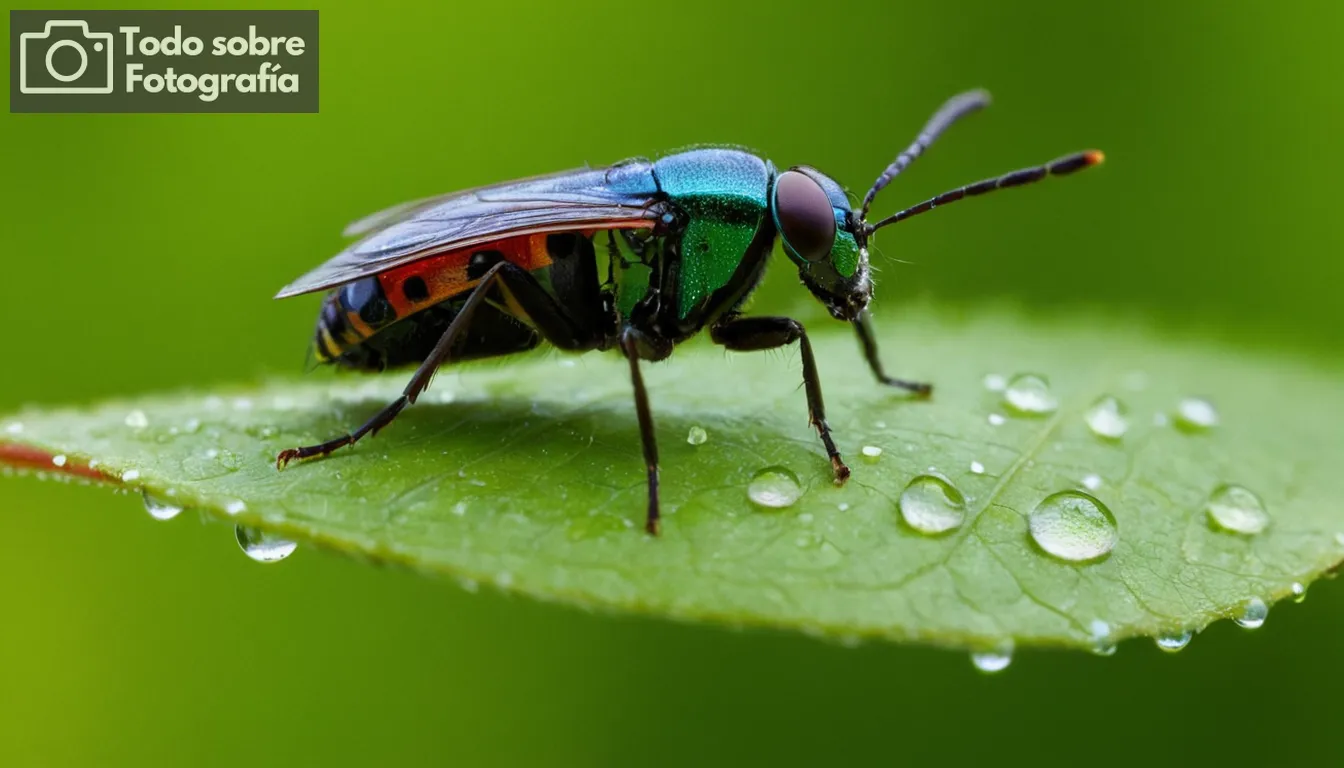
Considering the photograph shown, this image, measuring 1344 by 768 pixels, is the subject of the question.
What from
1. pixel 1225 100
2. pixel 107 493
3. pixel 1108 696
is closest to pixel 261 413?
pixel 107 493

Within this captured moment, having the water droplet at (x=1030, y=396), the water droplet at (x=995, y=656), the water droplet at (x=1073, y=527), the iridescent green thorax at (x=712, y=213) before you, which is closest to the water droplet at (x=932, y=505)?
the water droplet at (x=1073, y=527)

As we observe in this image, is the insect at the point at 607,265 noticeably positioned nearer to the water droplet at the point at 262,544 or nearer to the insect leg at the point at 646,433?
the insect leg at the point at 646,433

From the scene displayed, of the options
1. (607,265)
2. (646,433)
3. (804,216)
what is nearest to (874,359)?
(804,216)

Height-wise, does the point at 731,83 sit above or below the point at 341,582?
above

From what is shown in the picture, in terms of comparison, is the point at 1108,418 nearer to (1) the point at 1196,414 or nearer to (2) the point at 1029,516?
(1) the point at 1196,414

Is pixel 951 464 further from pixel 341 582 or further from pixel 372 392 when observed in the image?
pixel 341 582

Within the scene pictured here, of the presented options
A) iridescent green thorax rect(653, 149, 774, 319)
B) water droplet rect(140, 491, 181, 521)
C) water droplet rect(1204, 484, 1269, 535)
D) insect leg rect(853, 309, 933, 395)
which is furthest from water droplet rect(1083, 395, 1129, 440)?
water droplet rect(140, 491, 181, 521)

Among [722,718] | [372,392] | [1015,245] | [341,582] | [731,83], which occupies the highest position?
[731,83]
